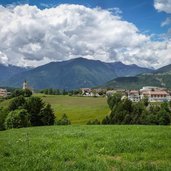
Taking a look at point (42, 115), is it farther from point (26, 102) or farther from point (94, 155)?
point (94, 155)

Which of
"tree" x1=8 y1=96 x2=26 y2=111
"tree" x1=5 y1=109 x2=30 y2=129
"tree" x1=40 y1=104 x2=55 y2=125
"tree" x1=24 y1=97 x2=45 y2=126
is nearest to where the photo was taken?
"tree" x1=5 y1=109 x2=30 y2=129

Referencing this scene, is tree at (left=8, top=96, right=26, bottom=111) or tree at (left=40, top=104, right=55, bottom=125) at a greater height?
tree at (left=8, top=96, right=26, bottom=111)

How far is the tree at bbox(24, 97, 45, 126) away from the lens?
3300 inches

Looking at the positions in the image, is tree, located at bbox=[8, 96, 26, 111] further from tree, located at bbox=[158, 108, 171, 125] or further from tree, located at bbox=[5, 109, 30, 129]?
tree, located at bbox=[158, 108, 171, 125]

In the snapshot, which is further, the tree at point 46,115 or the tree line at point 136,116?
the tree line at point 136,116

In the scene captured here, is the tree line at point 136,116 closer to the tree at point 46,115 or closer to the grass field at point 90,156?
the tree at point 46,115

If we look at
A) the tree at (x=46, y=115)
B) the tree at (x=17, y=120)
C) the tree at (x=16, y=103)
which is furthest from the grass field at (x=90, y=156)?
the tree at (x=16, y=103)

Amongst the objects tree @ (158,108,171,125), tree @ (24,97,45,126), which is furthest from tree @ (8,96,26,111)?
tree @ (158,108,171,125)

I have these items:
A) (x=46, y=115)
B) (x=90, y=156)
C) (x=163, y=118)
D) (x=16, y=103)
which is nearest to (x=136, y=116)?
(x=163, y=118)

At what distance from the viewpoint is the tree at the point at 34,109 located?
275ft

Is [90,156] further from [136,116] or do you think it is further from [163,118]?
[136,116]

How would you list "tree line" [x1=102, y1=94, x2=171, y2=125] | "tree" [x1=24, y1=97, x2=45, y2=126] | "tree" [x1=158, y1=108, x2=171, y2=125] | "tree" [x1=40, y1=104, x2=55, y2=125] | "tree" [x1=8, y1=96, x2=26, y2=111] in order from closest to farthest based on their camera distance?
"tree" [x1=24, y1=97, x2=45, y2=126] → "tree" [x1=40, y1=104, x2=55, y2=125] → "tree" [x1=8, y1=96, x2=26, y2=111] → "tree" [x1=158, y1=108, x2=171, y2=125] → "tree line" [x1=102, y1=94, x2=171, y2=125]

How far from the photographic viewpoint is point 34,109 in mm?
84000

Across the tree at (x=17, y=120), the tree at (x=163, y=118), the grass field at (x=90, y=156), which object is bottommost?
the tree at (x=163, y=118)
